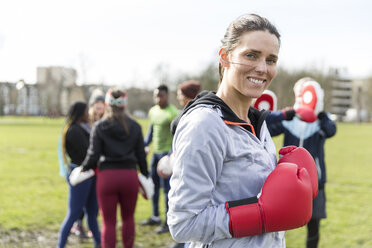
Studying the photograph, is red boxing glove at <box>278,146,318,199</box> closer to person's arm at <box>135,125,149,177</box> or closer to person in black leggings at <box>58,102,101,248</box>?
person's arm at <box>135,125,149,177</box>

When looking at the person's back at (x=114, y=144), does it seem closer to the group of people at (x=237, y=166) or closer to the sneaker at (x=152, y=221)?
the sneaker at (x=152, y=221)

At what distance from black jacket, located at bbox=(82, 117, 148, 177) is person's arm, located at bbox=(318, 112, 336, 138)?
6.70ft

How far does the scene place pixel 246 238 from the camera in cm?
148

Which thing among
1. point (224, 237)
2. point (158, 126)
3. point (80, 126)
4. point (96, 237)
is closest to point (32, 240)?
point (96, 237)

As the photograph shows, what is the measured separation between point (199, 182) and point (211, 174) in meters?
0.06

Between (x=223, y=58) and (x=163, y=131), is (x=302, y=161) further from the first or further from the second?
(x=163, y=131)

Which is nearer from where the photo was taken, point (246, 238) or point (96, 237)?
point (246, 238)

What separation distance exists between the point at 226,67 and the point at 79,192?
299 cm

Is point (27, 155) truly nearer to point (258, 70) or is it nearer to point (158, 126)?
point (158, 126)

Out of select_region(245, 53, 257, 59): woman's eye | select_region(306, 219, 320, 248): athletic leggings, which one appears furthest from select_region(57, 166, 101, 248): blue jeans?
select_region(245, 53, 257, 59): woman's eye

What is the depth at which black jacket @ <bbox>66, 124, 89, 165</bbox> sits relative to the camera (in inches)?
165

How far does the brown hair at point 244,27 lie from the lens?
1.53 m

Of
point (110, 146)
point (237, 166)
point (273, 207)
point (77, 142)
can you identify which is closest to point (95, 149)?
point (110, 146)

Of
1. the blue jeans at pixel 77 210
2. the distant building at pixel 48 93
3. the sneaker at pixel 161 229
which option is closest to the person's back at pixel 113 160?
the blue jeans at pixel 77 210
